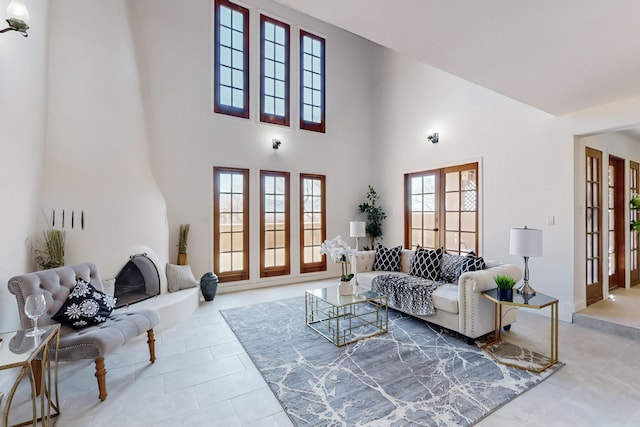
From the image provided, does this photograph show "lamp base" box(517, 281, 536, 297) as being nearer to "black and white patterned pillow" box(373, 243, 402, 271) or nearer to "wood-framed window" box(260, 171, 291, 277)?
"black and white patterned pillow" box(373, 243, 402, 271)

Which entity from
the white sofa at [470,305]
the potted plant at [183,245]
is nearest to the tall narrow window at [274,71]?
the potted plant at [183,245]

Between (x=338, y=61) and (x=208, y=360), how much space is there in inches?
241

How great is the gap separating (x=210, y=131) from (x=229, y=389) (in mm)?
4093

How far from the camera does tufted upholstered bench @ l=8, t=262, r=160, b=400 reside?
2.11 metres

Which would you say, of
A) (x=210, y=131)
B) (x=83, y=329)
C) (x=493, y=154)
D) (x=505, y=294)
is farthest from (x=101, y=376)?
(x=493, y=154)

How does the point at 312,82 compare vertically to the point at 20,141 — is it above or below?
above

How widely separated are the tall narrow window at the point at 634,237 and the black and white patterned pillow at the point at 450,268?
3.50 meters

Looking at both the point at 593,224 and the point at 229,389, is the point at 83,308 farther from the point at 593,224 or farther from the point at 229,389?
the point at 593,224

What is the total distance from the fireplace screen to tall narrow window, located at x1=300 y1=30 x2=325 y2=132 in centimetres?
375

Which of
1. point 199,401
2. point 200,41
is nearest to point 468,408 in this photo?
point 199,401

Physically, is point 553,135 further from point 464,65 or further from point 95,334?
point 95,334

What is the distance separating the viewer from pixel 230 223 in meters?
5.28

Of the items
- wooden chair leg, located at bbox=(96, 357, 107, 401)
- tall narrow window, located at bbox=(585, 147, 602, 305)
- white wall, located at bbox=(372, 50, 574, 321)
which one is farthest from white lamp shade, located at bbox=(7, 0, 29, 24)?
tall narrow window, located at bbox=(585, 147, 602, 305)

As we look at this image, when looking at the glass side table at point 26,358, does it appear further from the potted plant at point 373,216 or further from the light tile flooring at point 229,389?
the potted plant at point 373,216
